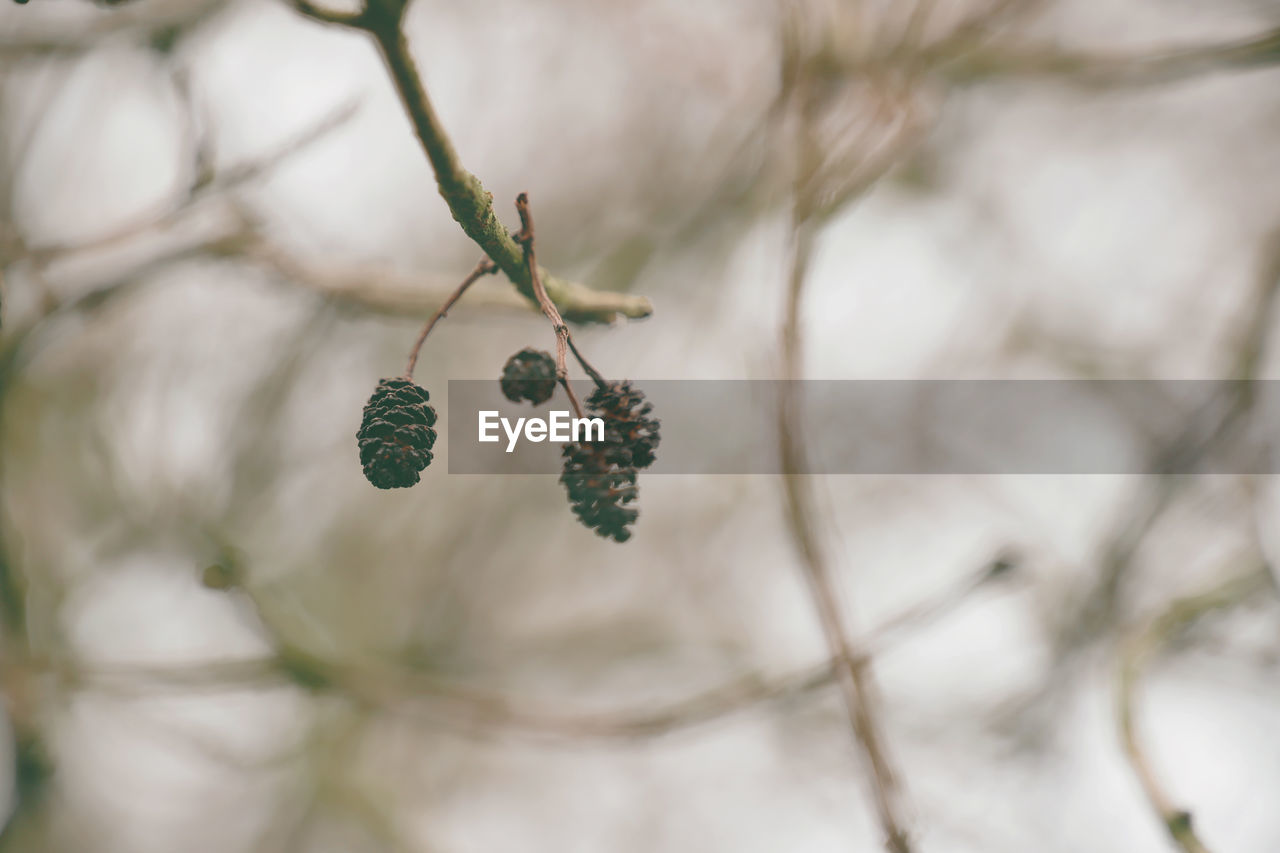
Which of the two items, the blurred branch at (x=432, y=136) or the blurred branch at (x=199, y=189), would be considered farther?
the blurred branch at (x=199, y=189)

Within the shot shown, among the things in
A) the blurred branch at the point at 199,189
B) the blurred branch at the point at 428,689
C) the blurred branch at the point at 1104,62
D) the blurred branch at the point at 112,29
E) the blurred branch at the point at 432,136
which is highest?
the blurred branch at the point at 1104,62

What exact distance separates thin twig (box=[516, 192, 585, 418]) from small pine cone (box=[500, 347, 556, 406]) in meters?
0.07

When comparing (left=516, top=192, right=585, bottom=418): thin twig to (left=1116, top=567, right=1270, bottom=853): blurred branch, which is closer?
(left=516, top=192, right=585, bottom=418): thin twig

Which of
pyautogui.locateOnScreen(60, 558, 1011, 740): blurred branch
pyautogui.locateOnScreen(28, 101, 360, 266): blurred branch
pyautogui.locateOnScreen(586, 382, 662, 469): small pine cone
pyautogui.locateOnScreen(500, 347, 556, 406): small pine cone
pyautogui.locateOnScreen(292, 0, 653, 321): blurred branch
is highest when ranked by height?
pyautogui.locateOnScreen(28, 101, 360, 266): blurred branch

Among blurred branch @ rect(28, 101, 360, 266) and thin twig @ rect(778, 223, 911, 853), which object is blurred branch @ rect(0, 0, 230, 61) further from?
thin twig @ rect(778, 223, 911, 853)

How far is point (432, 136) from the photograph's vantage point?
86 cm

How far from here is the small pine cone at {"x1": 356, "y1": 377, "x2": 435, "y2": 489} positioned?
3.58 ft

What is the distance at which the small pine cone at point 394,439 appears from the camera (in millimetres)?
1091

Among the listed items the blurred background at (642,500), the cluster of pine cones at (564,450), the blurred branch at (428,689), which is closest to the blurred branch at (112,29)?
the blurred background at (642,500)

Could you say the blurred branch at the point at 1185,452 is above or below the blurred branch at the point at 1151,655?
above

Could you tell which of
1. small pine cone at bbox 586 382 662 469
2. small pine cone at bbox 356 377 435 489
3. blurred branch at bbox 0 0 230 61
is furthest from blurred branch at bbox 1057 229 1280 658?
blurred branch at bbox 0 0 230 61

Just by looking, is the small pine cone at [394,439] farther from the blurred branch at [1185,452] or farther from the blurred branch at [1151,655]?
the blurred branch at [1185,452]

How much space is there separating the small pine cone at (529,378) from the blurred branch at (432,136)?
0.37 feet

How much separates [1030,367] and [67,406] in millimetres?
4823
